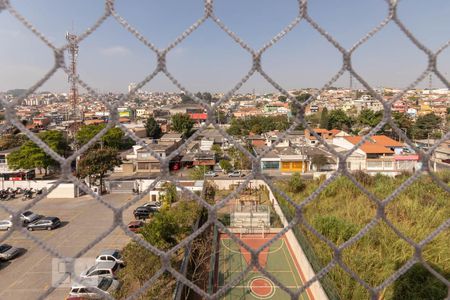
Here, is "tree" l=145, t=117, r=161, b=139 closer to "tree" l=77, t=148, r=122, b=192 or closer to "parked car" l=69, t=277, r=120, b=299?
"tree" l=77, t=148, r=122, b=192

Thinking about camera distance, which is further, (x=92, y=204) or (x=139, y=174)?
(x=139, y=174)

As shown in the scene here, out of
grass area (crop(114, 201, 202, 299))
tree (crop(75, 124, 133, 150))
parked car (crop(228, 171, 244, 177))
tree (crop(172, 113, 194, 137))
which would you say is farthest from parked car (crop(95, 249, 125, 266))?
tree (crop(172, 113, 194, 137))

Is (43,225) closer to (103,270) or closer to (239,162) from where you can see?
(103,270)

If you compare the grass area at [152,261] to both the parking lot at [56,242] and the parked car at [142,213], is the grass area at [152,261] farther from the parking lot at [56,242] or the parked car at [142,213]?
the parked car at [142,213]

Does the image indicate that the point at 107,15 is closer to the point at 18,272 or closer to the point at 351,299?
the point at 351,299

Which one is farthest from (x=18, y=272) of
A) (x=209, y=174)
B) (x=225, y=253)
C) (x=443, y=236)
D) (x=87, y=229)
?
(x=209, y=174)
